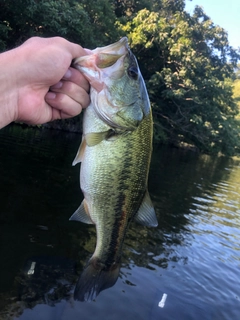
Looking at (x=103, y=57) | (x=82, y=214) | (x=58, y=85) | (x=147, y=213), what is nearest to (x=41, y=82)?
(x=58, y=85)

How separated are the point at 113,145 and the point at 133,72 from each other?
53 centimetres

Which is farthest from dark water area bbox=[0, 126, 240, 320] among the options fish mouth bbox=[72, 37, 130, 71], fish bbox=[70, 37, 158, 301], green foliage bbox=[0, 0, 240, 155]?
green foliage bbox=[0, 0, 240, 155]

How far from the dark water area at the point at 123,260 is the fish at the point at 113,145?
330 cm

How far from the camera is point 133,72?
98.2 inches

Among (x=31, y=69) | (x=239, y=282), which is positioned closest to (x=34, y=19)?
(x=239, y=282)

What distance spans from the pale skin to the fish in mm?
86

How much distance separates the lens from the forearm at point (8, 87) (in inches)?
84.5

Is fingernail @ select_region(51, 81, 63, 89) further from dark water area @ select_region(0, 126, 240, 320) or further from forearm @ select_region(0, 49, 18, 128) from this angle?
dark water area @ select_region(0, 126, 240, 320)

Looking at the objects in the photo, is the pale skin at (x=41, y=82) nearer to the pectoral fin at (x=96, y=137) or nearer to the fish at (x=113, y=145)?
the fish at (x=113, y=145)

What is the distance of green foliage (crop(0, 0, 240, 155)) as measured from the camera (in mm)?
17719

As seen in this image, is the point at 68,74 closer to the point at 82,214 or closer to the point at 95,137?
the point at 95,137

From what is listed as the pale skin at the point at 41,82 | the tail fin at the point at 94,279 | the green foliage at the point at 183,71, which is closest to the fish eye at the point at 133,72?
the pale skin at the point at 41,82

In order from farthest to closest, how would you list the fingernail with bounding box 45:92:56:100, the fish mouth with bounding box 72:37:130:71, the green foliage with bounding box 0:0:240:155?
the green foliage with bounding box 0:0:240:155 → the fingernail with bounding box 45:92:56:100 → the fish mouth with bounding box 72:37:130:71

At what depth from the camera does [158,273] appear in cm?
724
